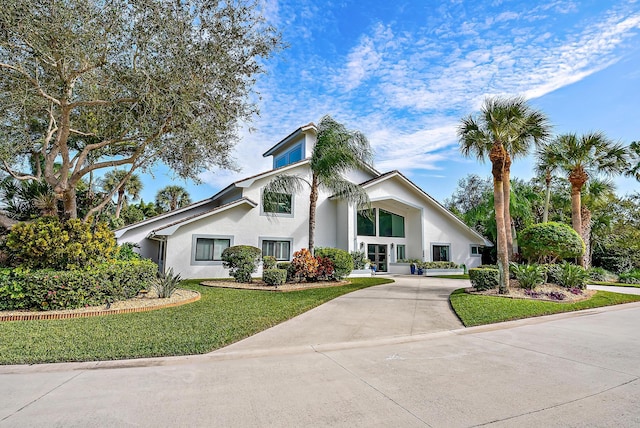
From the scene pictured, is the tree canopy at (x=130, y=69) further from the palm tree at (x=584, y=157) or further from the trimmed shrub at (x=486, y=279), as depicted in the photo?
the palm tree at (x=584, y=157)

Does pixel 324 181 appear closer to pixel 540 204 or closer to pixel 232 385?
pixel 232 385

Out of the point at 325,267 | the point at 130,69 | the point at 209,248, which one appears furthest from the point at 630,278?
the point at 130,69

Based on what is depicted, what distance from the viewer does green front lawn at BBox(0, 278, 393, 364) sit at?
5347 millimetres

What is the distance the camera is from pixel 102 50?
369 inches

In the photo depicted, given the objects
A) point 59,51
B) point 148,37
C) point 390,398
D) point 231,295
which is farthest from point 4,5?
point 390,398

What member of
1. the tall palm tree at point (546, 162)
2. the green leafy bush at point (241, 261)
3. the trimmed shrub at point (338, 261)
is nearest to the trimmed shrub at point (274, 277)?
the green leafy bush at point (241, 261)

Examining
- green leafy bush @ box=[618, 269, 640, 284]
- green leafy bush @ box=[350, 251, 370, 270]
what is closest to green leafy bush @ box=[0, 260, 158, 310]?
green leafy bush @ box=[350, 251, 370, 270]

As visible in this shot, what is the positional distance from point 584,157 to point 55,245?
2416 cm

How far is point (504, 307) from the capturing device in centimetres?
972

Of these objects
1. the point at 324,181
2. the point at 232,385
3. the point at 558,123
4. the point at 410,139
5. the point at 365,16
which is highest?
the point at 365,16

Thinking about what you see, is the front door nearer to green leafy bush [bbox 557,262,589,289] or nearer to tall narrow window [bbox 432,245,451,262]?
tall narrow window [bbox 432,245,451,262]

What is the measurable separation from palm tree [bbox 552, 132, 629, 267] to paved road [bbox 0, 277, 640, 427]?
15.1m

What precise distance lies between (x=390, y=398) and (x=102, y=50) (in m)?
11.1

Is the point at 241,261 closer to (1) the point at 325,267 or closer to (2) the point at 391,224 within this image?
(1) the point at 325,267
